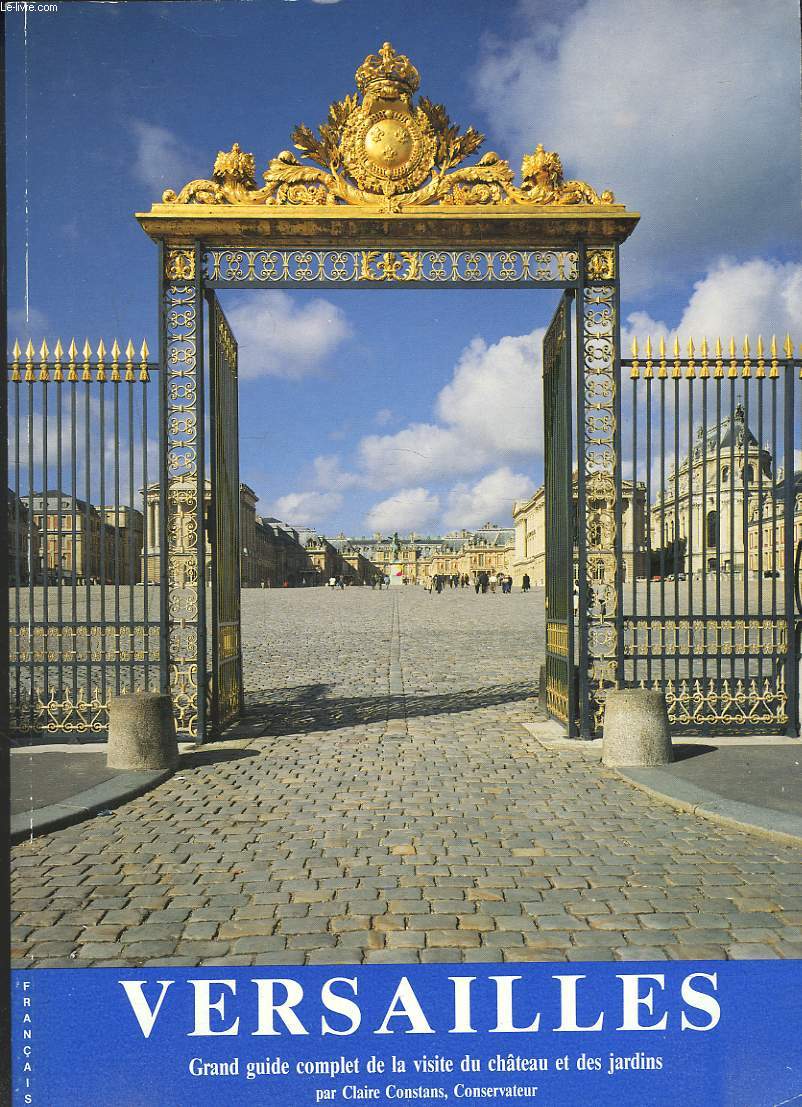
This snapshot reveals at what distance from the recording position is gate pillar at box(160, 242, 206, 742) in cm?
788

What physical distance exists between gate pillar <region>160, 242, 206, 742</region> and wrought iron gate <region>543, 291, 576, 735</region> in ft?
10.8

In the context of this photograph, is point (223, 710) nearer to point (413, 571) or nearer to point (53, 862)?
point (53, 862)

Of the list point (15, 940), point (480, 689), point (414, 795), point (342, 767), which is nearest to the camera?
point (15, 940)

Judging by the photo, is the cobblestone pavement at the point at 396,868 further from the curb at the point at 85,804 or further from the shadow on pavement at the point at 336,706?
the shadow on pavement at the point at 336,706

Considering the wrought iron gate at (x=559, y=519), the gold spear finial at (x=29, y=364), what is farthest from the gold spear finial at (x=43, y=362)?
the wrought iron gate at (x=559, y=519)

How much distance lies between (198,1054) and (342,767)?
4316mm

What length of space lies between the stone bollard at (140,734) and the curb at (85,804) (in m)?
0.14

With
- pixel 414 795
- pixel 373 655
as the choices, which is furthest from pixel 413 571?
pixel 414 795

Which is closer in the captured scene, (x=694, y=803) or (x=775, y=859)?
(x=775, y=859)

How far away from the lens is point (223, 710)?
8562 mm

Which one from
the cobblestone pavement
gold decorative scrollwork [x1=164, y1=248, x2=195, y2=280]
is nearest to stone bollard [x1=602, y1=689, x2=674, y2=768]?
the cobblestone pavement

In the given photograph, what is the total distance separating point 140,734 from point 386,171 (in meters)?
5.10

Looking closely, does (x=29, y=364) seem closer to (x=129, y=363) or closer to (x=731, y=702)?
(x=129, y=363)

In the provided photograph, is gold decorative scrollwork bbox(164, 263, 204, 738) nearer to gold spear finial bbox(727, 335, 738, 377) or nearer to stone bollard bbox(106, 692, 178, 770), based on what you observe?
stone bollard bbox(106, 692, 178, 770)
